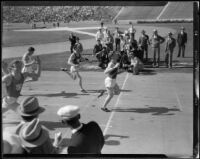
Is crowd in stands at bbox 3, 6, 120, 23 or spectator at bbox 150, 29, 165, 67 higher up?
crowd in stands at bbox 3, 6, 120, 23

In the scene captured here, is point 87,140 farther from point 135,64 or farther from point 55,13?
point 55,13

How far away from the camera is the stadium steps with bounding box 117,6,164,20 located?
4574 mm

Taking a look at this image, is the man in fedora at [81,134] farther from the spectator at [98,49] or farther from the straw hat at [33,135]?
the spectator at [98,49]

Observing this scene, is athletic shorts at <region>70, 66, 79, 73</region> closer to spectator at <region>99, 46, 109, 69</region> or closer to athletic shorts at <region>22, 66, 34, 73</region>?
spectator at <region>99, 46, 109, 69</region>

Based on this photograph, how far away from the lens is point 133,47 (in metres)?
4.98

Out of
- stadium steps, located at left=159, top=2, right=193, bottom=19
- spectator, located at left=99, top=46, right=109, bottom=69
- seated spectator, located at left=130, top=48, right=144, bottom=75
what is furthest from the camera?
seated spectator, located at left=130, top=48, right=144, bottom=75

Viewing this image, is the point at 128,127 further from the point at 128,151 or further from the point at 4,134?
the point at 4,134

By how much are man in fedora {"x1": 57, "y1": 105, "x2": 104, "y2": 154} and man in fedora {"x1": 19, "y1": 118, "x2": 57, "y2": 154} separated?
302mm

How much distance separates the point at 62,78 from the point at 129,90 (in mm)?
911

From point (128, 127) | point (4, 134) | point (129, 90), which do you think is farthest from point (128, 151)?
point (4, 134)

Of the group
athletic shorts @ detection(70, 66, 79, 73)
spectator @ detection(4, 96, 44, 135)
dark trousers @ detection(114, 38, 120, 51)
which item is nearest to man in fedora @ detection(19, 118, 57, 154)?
spectator @ detection(4, 96, 44, 135)

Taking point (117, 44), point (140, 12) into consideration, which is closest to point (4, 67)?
point (117, 44)

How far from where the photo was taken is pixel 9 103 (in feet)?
15.4

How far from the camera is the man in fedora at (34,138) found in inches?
153
